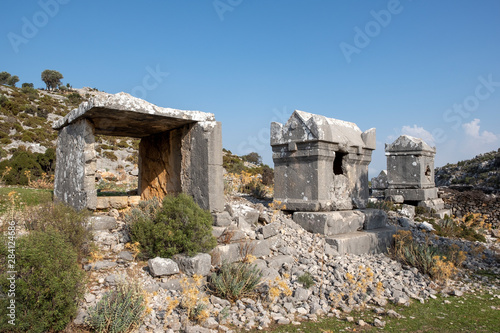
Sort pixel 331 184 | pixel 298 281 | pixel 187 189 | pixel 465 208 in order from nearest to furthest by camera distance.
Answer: pixel 298 281 → pixel 187 189 → pixel 331 184 → pixel 465 208

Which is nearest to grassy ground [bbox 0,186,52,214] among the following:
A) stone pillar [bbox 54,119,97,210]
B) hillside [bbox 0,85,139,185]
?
stone pillar [bbox 54,119,97,210]

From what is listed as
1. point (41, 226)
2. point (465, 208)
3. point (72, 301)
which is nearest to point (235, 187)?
point (41, 226)

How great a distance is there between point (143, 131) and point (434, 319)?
6014 mm

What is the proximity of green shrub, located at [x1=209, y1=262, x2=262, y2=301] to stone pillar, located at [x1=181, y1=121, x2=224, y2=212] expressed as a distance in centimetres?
145

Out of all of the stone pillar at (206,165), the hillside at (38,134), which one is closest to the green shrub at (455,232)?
the stone pillar at (206,165)

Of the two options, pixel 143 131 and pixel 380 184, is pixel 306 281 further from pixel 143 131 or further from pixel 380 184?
pixel 380 184

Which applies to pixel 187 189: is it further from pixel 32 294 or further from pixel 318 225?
pixel 32 294

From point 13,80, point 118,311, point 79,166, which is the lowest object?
point 118,311

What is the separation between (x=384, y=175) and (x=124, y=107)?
408 inches

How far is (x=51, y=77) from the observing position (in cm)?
4475

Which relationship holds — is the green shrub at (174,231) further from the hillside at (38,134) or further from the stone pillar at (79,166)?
the hillside at (38,134)

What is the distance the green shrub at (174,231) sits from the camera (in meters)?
5.11

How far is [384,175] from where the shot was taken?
13016mm

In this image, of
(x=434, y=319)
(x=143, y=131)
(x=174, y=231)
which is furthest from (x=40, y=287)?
(x=434, y=319)
